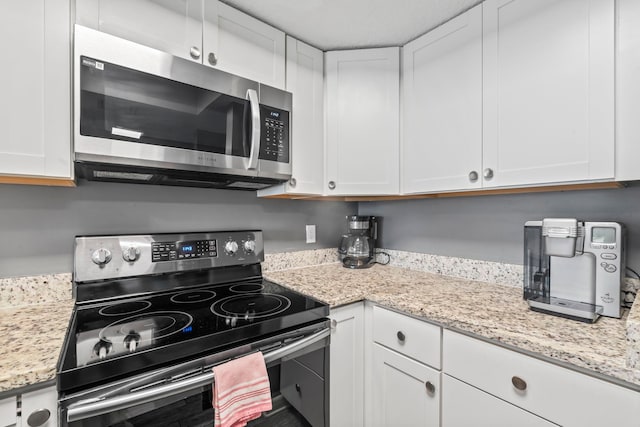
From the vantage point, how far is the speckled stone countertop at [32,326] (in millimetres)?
670

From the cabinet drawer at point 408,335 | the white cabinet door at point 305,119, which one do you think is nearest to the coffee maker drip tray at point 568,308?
the cabinet drawer at point 408,335

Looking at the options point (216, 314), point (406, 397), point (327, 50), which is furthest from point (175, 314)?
point (327, 50)

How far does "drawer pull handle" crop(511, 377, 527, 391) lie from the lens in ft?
2.88

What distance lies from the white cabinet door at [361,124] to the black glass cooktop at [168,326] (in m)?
0.74

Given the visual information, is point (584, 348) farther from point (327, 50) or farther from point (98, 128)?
point (327, 50)

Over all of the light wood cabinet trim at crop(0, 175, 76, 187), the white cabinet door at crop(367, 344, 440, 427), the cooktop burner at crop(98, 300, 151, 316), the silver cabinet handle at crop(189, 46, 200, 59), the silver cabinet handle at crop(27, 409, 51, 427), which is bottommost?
the white cabinet door at crop(367, 344, 440, 427)

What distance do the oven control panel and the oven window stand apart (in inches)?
19.6

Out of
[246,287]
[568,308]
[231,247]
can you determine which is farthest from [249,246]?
[568,308]

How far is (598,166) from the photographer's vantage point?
99 centimetres

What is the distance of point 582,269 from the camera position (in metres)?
1.07

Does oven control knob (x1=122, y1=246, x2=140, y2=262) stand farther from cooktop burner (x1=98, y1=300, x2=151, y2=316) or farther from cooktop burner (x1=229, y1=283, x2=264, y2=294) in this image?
cooktop burner (x1=229, y1=283, x2=264, y2=294)

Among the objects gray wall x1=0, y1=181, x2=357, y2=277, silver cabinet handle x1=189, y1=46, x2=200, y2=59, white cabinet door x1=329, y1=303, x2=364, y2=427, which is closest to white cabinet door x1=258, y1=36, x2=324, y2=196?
gray wall x1=0, y1=181, x2=357, y2=277

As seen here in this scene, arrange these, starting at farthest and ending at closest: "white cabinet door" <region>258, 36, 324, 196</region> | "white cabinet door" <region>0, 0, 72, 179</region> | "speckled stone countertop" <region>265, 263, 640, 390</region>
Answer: "white cabinet door" <region>258, 36, 324, 196</region> < "white cabinet door" <region>0, 0, 72, 179</region> < "speckled stone countertop" <region>265, 263, 640, 390</region>

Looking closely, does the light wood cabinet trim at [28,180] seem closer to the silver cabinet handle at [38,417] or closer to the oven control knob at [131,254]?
the oven control knob at [131,254]
